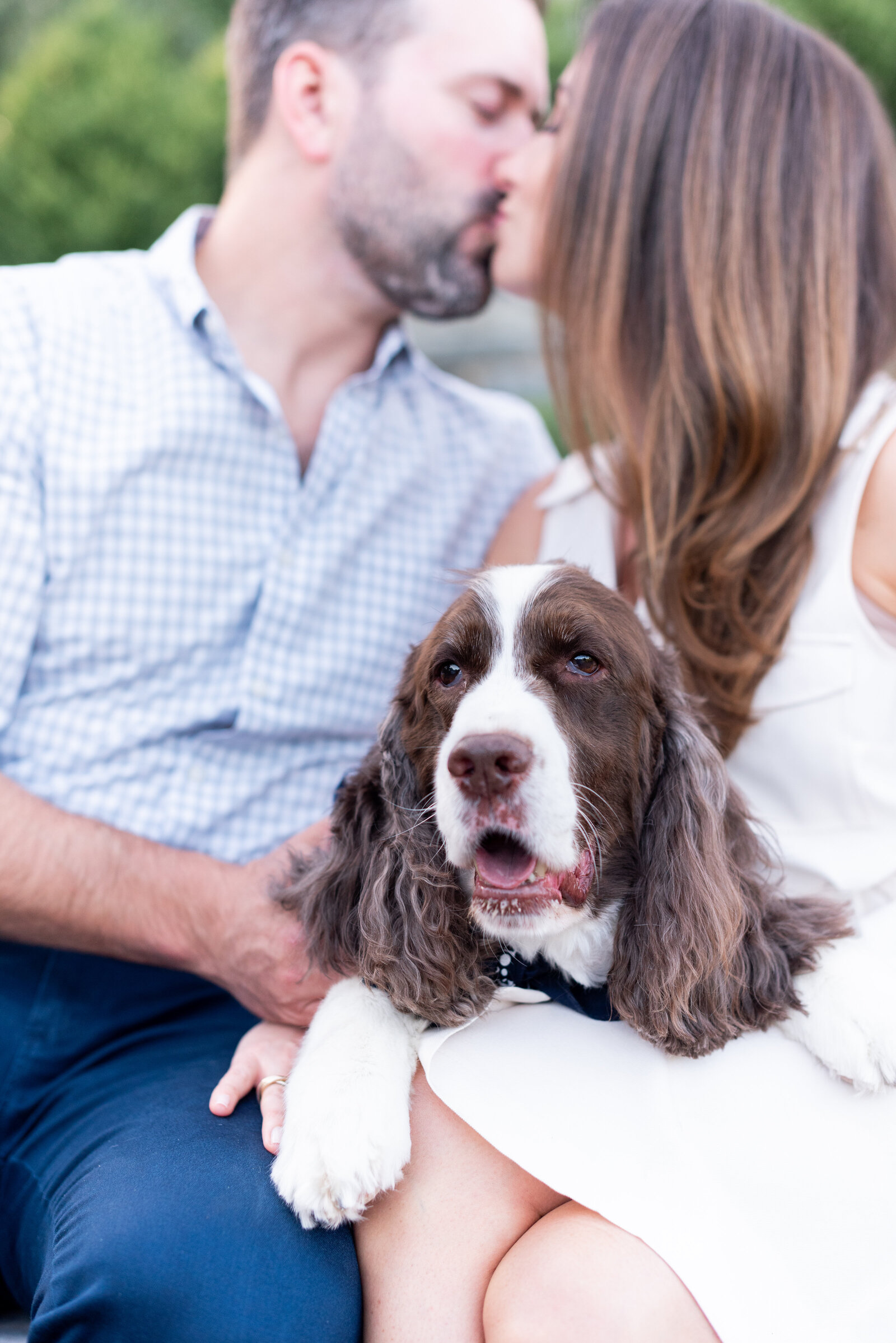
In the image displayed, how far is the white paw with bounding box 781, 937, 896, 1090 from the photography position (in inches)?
75.8

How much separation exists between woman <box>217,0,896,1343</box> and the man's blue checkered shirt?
558 millimetres

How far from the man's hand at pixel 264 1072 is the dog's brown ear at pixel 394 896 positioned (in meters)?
0.25

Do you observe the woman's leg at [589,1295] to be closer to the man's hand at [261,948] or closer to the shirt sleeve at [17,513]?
the man's hand at [261,948]

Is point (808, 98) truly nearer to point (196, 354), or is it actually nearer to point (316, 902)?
point (196, 354)

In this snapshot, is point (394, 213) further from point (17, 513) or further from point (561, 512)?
point (17, 513)

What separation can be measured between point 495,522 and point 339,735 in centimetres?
88

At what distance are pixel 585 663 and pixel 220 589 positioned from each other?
1272 millimetres

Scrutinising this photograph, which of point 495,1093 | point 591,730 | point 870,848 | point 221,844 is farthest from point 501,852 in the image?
point 221,844

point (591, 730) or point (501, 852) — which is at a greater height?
point (591, 730)

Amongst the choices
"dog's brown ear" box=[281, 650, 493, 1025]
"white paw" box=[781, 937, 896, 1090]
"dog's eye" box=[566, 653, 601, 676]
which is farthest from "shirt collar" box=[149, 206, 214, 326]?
"white paw" box=[781, 937, 896, 1090]

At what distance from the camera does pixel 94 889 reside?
245 cm

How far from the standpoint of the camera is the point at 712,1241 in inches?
69.3

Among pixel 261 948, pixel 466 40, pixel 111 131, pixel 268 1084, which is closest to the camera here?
pixel 268 1084

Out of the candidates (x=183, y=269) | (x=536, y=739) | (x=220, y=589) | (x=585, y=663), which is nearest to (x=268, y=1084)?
(x=536, y=739)
